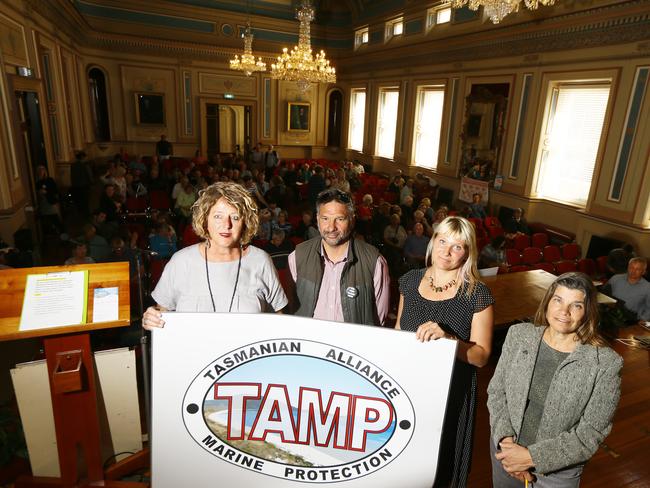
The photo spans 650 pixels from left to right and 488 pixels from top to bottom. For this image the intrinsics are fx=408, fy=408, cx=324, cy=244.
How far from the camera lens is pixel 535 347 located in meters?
1.79

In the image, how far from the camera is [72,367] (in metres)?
2.09

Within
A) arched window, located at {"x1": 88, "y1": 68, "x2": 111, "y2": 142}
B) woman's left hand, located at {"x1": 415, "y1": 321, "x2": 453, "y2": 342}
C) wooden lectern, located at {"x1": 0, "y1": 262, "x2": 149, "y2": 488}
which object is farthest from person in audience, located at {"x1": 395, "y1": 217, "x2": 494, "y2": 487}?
arched window, located at {"x1": 88, "y1": 68, "x2": 111, "y2": 142}

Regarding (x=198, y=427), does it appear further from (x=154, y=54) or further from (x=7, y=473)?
(x=154, y=54)

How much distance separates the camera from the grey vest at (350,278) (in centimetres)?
230

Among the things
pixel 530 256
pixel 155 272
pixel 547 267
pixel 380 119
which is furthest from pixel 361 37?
pixel 155 272

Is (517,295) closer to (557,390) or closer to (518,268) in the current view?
(518,268)

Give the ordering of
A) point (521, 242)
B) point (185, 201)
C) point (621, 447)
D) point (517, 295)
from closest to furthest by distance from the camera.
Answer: point (621, 447), point (517, 295), point (521, 242), point (185, 201)

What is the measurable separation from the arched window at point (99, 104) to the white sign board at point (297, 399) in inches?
590

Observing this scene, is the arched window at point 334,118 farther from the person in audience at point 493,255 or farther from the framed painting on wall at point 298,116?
the person in audience at point 493,255

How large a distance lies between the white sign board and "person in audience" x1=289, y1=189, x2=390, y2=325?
0.58m

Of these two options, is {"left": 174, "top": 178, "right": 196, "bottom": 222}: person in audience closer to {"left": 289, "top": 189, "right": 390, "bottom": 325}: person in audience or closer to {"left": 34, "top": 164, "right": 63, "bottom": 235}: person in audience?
{"left": 34, "top": 164, "right": 63, "bottom": 235}: person in audience

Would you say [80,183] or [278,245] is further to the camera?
[80,183]

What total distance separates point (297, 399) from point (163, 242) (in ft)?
14.2

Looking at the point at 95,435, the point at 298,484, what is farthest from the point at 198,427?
the point at 95,435
